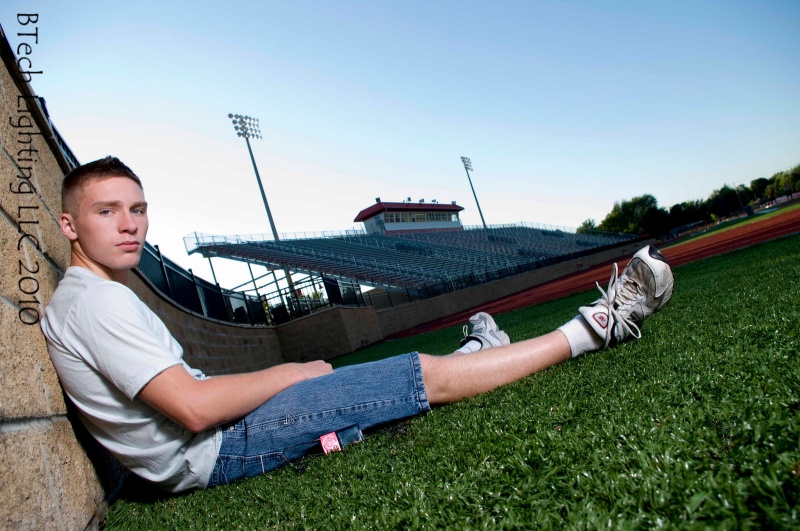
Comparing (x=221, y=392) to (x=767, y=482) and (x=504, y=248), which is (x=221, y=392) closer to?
(x=767, y=482)

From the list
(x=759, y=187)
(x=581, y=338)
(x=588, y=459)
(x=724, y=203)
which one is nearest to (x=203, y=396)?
(x=588, y=459)

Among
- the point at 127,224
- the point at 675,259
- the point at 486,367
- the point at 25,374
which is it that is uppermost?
the point at 127,224

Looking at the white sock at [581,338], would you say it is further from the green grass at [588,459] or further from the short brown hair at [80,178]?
the short brown hair at [80,178]

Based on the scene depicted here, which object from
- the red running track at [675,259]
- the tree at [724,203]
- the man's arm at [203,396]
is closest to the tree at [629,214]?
the tree at [724,203]

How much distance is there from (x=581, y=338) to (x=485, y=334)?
2.31ft

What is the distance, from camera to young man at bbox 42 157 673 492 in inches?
60.7

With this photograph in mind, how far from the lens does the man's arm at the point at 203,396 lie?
5.03 ft

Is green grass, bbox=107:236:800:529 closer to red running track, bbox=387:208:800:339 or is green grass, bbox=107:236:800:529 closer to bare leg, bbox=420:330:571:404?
bare leg, bbox=420:330:571:404

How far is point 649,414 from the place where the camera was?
1402 mm

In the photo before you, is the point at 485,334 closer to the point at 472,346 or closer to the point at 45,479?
the point at 472,346

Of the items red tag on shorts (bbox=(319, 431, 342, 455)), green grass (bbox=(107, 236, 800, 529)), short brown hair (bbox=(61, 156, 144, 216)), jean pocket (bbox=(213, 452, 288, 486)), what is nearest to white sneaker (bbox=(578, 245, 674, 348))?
green grass (bbox=(107, 236, 800, 529))

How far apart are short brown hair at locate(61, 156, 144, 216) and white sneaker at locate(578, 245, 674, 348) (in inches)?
88.4

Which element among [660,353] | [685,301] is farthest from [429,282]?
[660,353]

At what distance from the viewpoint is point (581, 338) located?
243cm
